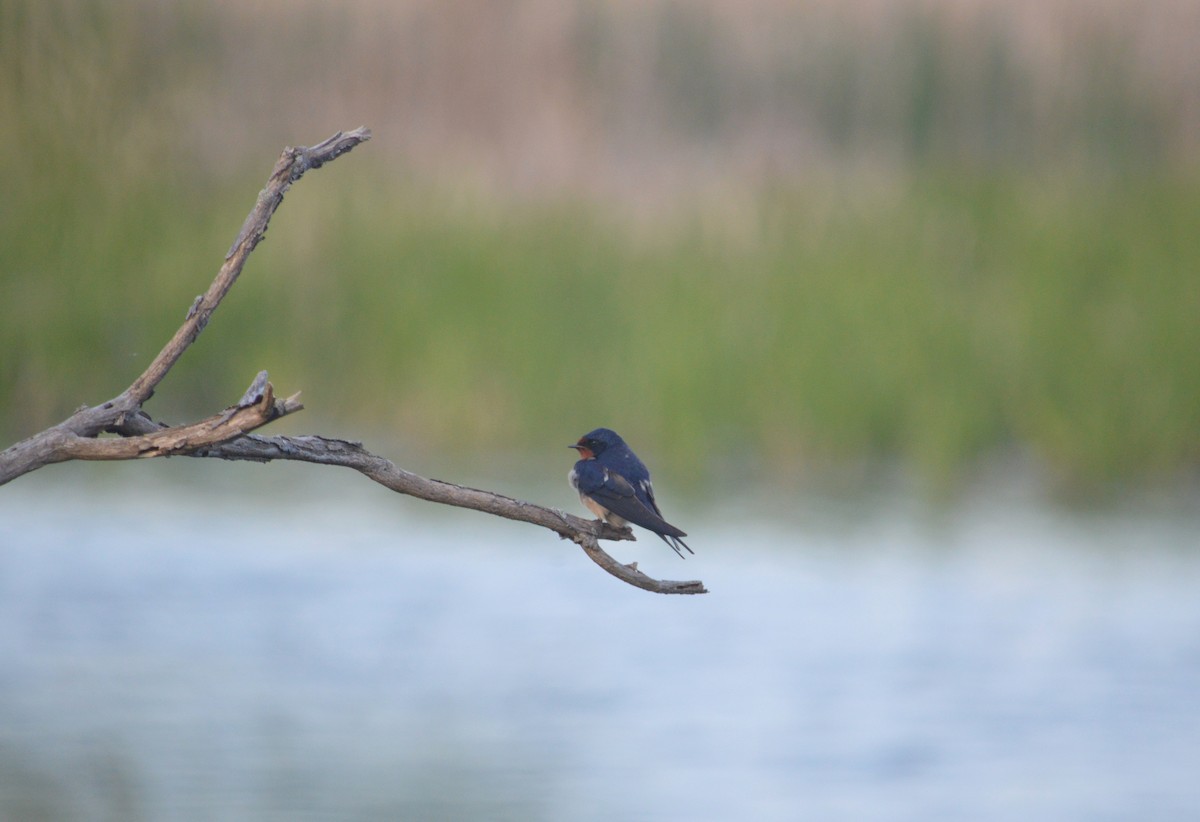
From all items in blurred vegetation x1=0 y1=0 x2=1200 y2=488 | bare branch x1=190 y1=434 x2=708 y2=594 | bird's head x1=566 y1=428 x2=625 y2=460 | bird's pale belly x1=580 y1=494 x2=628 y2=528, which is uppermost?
blurred vegetation x1=0 y1=0 x2=1200 y2=488

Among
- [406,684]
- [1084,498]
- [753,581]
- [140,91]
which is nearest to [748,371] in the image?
[753,581]

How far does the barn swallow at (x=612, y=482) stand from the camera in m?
3.40

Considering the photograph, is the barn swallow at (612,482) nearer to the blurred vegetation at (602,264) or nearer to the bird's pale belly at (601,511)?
the bird's pale belly at (601,511)

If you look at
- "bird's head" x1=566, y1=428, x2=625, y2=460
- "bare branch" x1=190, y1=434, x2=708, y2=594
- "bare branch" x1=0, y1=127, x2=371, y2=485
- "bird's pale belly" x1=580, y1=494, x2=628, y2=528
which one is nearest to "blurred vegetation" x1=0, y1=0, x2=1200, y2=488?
"bird's head" x1=566, y1=428, x2=625, y2=460

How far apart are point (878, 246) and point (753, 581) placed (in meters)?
2.12

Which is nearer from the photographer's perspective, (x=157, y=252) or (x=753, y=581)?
(x=753, y=581)

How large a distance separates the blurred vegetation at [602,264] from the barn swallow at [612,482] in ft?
16.0

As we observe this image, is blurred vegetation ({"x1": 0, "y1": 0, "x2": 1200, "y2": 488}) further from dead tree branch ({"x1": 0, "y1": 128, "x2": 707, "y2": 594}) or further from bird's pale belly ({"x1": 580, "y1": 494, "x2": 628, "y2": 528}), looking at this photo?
dead tree branch ({"x1": 0, "y1": 128, "x2": 707, "y2": 594})

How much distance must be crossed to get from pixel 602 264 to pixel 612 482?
5.70 metres

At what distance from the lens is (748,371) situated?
8.86 meters

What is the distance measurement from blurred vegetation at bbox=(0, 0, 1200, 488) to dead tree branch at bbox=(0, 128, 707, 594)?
610 cm

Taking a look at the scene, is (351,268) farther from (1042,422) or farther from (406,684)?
(1042,422)

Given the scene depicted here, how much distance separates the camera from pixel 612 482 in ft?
11.4

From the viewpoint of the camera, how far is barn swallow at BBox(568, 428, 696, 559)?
340 cm
